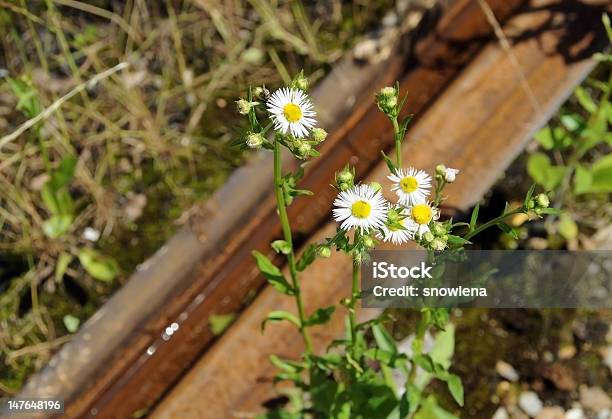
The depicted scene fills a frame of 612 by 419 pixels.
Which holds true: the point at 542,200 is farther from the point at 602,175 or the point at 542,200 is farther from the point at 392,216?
the point at 602,175

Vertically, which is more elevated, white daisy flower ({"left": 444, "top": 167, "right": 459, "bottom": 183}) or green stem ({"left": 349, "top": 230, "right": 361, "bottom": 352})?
white daisy flower ({"left": 444, "top": 167, "right": 459, "bottom": 183})

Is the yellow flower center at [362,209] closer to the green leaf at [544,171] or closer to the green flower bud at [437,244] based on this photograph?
the green flower bud at [437,244]

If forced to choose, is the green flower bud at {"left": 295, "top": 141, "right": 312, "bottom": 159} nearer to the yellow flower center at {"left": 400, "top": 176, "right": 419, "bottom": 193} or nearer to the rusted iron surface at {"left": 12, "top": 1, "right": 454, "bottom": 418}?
the yellow flower center at {"left": 400, "top": 176, "right": 419, "bottom": 193}

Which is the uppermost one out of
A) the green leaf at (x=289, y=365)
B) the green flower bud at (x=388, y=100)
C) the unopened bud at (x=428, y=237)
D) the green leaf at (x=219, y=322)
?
the green leaf at (x=219, y=322)

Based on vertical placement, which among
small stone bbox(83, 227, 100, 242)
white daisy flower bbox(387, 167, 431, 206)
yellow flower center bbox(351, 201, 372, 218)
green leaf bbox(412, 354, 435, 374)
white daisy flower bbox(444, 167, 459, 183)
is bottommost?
green leaf bbox(412, 354, 435, 374)

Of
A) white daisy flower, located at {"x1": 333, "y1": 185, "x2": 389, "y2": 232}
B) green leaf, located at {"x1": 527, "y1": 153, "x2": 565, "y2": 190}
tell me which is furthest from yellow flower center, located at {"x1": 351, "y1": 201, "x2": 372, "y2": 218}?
green leaf, located at {"x1": 527, "y1": 153, "x2": 565, "y2": 190}

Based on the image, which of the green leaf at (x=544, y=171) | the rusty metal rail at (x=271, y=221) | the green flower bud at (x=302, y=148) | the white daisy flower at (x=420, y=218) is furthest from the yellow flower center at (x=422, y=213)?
the green leaf at (x=544, y=171)
